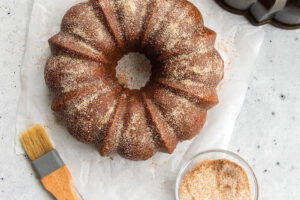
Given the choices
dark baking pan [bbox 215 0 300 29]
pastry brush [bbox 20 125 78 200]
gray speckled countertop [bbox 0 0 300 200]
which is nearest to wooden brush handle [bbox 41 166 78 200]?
pastry brush [bbox 20 125 78 200]

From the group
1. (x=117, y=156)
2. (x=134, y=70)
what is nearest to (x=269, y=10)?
(x=134, y=70)

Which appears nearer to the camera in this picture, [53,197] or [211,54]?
[211,54]

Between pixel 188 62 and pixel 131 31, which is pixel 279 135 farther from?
pixel 131 31

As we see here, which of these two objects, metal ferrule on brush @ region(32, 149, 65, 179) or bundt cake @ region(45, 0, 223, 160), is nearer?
bundt cake @ region(45, 0, 223, 160)

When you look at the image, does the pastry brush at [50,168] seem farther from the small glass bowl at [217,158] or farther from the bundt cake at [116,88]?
the small glass bowl at [217,158]

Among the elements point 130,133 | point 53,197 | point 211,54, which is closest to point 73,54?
point 130,133

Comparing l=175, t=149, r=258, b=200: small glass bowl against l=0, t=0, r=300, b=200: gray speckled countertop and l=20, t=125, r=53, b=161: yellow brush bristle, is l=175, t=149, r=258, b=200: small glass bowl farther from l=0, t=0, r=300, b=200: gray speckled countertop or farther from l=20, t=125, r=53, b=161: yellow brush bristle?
l=20, t=125, r=53, b=161: yellow brush bristle

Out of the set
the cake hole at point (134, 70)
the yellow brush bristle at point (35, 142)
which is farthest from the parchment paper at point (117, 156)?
the cake hole at point (134, 70)
